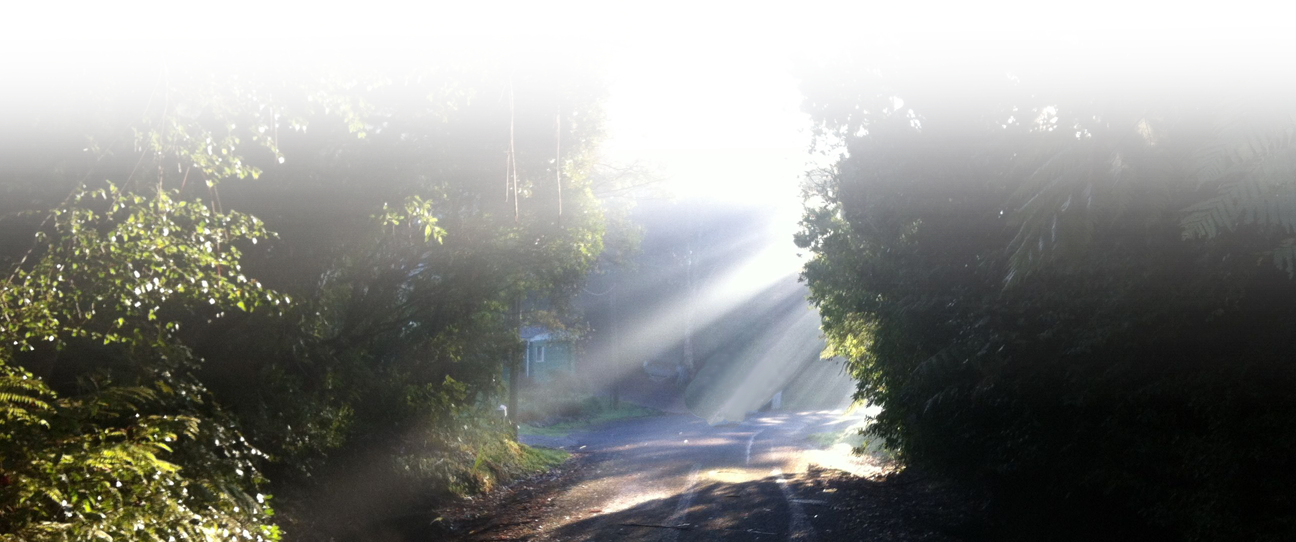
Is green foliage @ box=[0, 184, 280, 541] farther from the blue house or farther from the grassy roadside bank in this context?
the blue house

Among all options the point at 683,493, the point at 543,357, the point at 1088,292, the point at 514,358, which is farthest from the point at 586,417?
the point at 1088,292

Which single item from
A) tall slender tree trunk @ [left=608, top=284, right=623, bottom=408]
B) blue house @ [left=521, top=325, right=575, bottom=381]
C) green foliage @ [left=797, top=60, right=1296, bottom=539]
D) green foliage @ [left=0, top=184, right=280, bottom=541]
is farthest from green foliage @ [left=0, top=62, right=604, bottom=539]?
tall slender tree trunk @ [left=608, top=284, right=623, bottom=408]

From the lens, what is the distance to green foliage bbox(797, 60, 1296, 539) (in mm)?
4535

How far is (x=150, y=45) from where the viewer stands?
7.24 m

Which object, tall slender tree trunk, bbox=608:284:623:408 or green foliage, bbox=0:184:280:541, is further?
tall slender tree trunk, bbox=608:284:623:408

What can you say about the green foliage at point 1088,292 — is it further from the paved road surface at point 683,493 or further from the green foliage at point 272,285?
the green foliage at point 272,285

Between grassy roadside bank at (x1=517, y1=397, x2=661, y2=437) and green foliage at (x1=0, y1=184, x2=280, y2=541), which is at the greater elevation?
green foliage at (x1=0, y1=184, x2=280, y2=541)

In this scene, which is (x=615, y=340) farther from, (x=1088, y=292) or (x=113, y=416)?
(x=113, y=416)

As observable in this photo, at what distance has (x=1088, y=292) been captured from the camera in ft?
25.3

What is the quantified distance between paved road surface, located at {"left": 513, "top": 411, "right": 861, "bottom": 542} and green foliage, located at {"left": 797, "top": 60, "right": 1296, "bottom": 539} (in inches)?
95.4

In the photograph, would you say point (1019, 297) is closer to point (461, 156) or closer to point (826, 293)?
point (461, 156)

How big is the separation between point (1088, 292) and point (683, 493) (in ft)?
28.4

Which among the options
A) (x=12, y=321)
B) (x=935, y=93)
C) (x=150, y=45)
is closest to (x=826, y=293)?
→ (x=935, y=93)

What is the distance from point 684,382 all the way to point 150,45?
5270 centimetres
